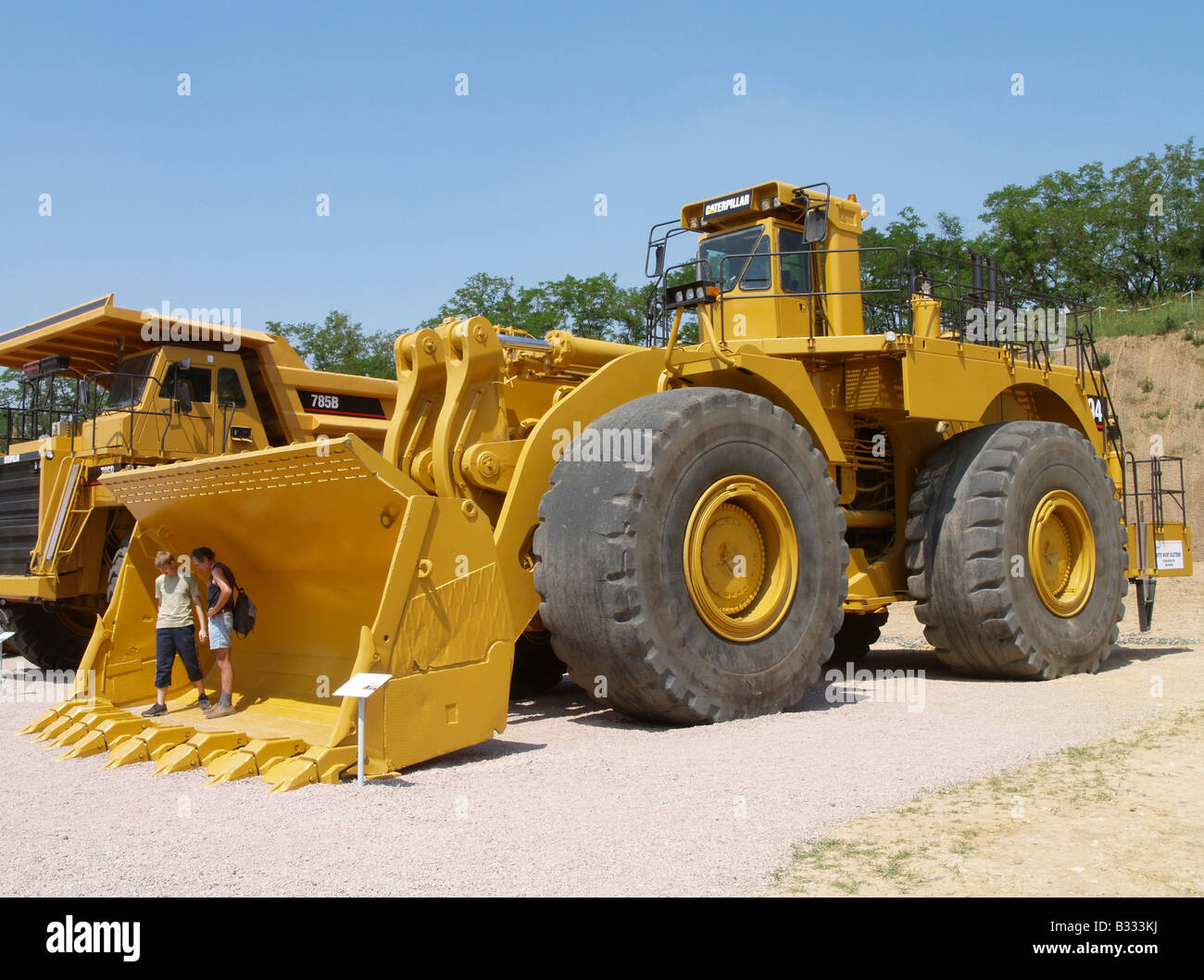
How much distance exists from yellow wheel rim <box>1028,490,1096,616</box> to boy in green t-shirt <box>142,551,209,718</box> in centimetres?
690

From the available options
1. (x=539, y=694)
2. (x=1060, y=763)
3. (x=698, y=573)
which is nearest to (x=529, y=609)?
(x=698, y=573)

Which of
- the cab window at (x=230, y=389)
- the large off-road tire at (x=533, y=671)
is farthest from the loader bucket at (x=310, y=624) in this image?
the cab window at (x=230, y=389)

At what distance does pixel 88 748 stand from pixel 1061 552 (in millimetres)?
8394

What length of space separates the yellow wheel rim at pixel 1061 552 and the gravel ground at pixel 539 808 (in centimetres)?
188

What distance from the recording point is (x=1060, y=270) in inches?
1682

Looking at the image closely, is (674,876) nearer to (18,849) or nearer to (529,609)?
(18,849)

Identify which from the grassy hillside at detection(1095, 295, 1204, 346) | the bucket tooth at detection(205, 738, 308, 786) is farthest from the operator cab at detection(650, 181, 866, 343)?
the grassy hillside at detection(1095, 295, 1204, 346)

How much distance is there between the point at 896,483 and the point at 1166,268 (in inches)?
1491

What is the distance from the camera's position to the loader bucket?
5.86 m

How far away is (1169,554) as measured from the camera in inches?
483

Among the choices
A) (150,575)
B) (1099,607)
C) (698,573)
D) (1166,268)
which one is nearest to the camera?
(698,573)

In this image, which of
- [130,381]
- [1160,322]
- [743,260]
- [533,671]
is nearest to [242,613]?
[533,671]

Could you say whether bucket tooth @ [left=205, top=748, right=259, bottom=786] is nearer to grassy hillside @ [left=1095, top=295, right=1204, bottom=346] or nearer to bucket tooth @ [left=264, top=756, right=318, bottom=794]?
bucket tooth @ [left=264, top=756, right=318, bottom=794]

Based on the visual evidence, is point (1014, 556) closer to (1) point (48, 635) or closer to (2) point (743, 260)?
(2) point (743, 260)
